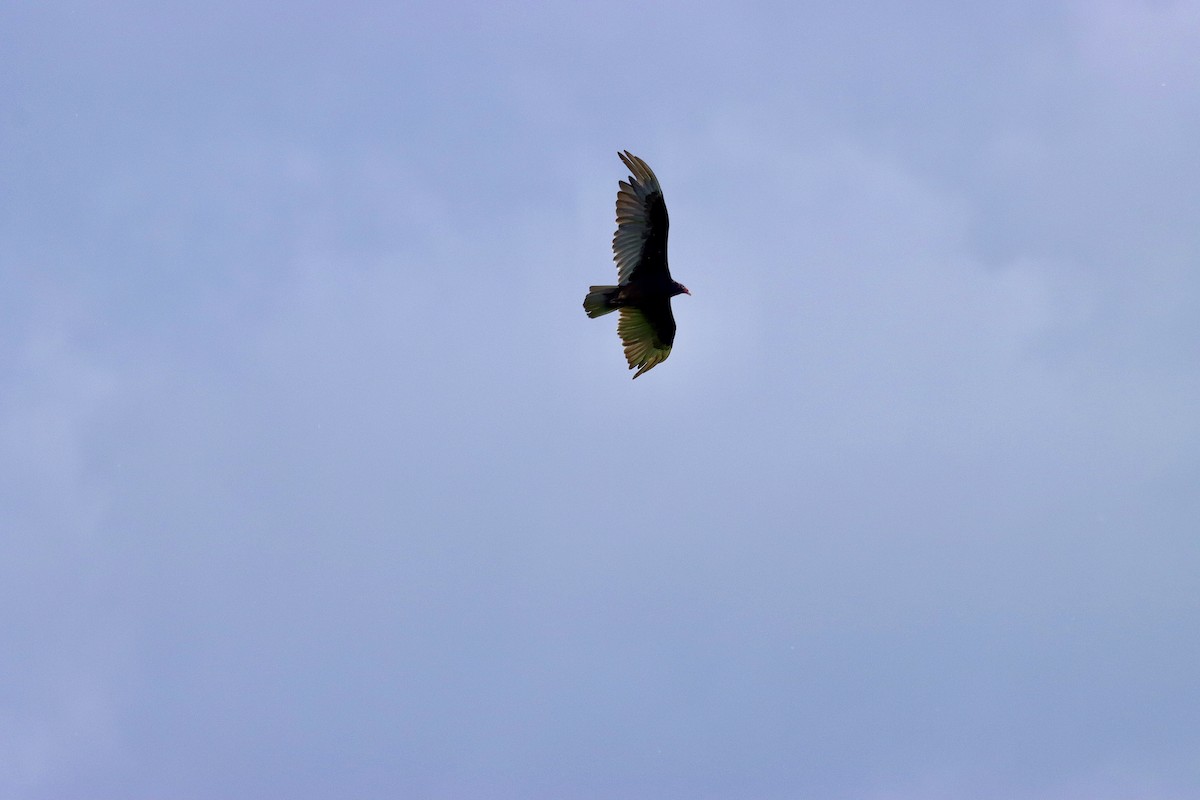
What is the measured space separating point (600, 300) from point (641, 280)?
4.03ft

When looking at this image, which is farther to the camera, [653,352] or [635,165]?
[653,352]

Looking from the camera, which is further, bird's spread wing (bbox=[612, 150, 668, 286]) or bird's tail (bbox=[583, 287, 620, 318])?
bird's tail (bbox=[583, 287, 620, 318])

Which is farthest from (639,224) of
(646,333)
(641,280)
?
(646,333)

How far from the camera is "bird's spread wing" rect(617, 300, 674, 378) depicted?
3644 cm

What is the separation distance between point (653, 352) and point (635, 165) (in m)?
6.19

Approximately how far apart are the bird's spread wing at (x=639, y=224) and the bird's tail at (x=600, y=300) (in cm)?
47

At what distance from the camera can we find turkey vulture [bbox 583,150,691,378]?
110 ft

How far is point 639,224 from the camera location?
3419 centimetres

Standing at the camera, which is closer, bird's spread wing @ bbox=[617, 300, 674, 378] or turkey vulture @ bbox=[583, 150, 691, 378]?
turkey vulture @ bbox=[583, 150, 691, 378]

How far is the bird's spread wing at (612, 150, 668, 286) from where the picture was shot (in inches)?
1314

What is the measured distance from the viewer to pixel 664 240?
1378 inches

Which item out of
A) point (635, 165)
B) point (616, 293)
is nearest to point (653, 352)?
point (616, 293)

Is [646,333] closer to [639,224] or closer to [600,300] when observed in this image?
[600,300]

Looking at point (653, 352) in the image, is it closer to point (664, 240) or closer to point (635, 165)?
point (664, 240)
